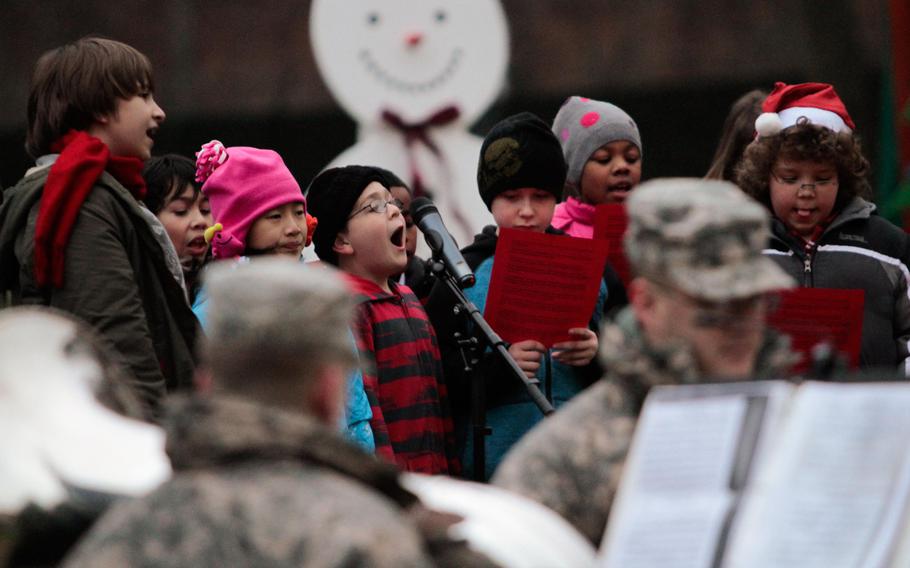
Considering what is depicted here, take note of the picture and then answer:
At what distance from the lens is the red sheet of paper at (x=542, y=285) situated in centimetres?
491

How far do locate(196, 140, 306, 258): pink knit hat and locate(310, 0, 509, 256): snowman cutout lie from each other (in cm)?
234

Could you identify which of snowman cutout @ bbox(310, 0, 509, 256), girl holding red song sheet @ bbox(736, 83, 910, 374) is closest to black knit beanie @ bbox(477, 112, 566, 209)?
girl holding red song sheet @ bbox(736, 83, 910, 374)

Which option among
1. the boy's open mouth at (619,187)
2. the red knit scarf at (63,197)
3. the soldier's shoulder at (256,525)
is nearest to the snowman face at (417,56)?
the boy's open mouth at (619,187)

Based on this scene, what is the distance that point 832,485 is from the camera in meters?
2.56

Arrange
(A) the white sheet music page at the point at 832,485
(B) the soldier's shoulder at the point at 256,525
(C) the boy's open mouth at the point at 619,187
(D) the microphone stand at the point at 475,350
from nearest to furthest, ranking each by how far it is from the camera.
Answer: (B) the soldier's shoulder at the point at 256,525, (A) the white sheet music page at the point at 832,485, (D) the microphone stand at the point at 475,350, (C) the boy's open mouth at the point at 619,187

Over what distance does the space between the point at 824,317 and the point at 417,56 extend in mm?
3919

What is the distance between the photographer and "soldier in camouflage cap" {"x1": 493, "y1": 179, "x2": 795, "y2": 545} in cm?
288

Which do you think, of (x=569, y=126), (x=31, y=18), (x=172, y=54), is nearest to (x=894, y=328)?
(x=569, y=126)

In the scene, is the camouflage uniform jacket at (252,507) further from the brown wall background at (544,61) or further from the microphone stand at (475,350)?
the brown wall background at (544,61)

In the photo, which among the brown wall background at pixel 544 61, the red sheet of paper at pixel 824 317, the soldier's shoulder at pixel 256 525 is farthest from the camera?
the brown wall background at pixel 544 61

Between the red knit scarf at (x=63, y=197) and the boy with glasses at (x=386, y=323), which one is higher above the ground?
the red knit scarf at (x=63, y=197)

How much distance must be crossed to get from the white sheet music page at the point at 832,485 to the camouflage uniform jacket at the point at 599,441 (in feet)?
0.99

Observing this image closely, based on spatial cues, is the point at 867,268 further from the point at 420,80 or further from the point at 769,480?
the point at 420,80

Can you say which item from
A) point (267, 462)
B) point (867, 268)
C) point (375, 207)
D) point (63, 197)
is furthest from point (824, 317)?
point (267, 462)
